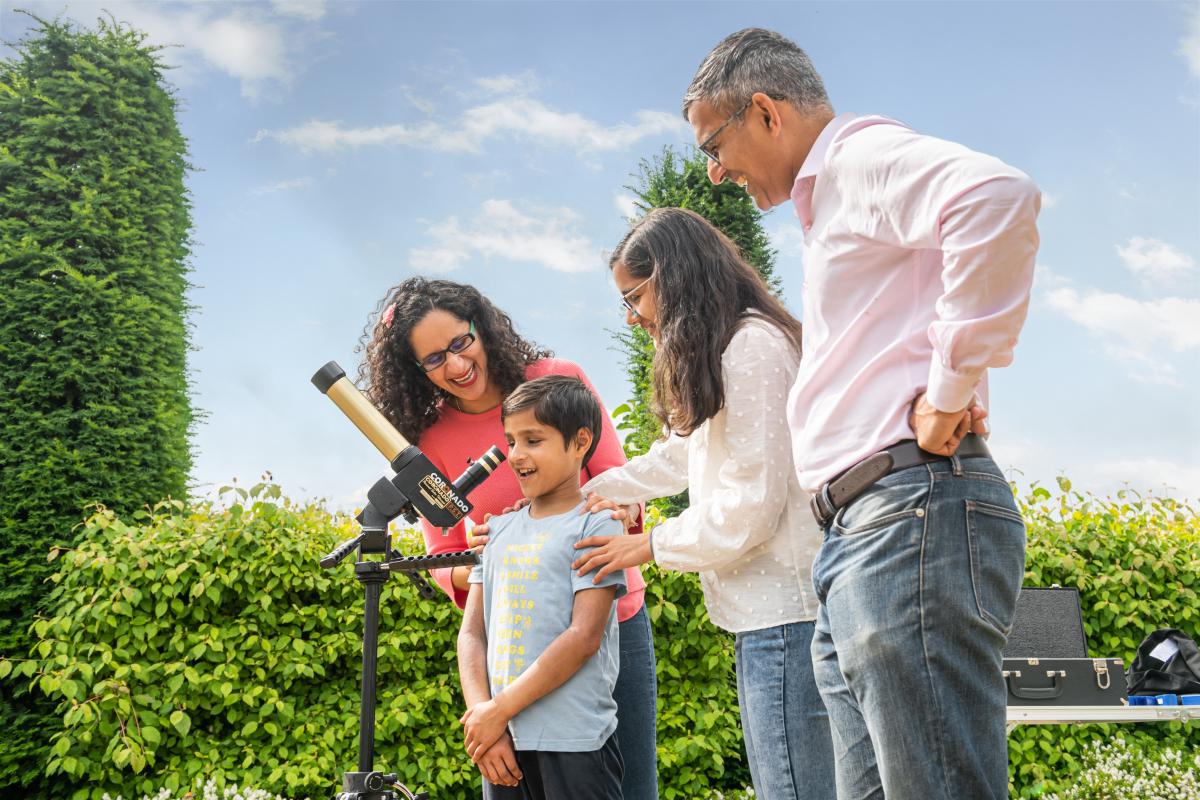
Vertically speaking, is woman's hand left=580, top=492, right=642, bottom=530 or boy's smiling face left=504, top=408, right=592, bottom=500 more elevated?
boy's smiling face left=504, top=408, right=592, bottom=500

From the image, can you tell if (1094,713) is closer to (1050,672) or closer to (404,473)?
(1050,672)

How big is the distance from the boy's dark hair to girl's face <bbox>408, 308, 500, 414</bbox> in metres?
0.17

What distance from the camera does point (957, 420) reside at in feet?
4.48

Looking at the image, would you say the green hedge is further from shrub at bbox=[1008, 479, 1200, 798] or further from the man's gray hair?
the man's gray hair

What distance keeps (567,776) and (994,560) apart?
1.16 m

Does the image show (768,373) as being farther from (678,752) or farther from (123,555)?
(123,555)

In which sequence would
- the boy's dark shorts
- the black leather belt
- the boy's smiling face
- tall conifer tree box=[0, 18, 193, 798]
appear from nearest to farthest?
the black leather belt → the boy's dark shorts → the boy's smiling face → tall conifer tree box=[0, 18, 193, 798]

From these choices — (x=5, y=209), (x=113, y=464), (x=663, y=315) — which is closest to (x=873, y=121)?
(x=663, y=315)

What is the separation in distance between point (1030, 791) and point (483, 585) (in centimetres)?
448

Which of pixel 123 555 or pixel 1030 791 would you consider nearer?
pixel 123 555

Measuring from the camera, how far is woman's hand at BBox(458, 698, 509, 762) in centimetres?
218

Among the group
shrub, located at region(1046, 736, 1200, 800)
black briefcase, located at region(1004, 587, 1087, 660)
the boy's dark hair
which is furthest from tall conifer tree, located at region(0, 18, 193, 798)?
shrub, located at region(1046, 736, 1200, 800)

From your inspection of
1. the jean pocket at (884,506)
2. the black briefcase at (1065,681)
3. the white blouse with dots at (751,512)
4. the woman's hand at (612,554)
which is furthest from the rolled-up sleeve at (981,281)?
the black briefcase at (1065,681)

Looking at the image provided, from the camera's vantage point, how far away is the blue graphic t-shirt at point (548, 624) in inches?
85.4
